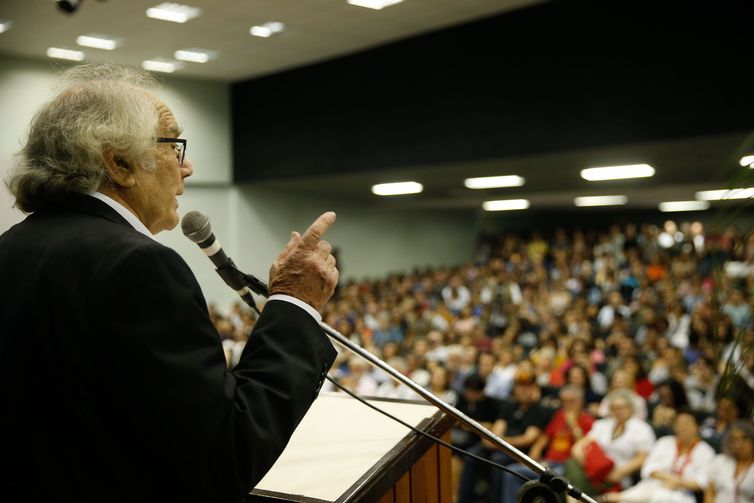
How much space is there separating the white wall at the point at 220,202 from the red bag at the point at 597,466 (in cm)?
548

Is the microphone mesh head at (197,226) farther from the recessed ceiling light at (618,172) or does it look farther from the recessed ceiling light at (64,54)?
the recessed ceiling light at (64,54)

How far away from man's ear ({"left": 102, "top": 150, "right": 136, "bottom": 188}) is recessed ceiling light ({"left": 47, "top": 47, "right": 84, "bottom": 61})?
26.2 ft

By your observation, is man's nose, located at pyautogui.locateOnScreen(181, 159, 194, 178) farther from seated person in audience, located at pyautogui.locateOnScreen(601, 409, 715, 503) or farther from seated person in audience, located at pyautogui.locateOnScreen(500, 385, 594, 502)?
seated person in audience, located at pyautogui.locateOnScreen(500, 385, 594, 502)

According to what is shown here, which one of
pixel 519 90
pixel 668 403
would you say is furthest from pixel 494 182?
pixel 668 403

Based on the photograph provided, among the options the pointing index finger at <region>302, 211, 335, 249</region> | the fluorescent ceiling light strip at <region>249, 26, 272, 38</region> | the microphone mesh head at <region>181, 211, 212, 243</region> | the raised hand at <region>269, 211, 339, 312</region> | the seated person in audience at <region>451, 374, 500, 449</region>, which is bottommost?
the seated person in audience at <region>451, 374, 500, 449</region>

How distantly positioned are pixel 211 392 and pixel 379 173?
7762 mm

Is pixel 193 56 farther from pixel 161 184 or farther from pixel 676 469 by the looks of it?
pixel 161 184

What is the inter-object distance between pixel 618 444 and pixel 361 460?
328 cm

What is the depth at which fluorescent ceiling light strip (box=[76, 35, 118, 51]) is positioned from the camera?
24.7 ft

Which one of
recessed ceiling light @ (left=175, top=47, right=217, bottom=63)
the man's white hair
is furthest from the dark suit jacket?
recessed ceiling light @ (left=175, top=47, right=217, bottom=63)

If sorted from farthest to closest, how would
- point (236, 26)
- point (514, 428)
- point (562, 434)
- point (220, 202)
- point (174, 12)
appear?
point (220, 202) → point (236, 26) → point (174, 12) → point (514, 428) → point (562, 434)

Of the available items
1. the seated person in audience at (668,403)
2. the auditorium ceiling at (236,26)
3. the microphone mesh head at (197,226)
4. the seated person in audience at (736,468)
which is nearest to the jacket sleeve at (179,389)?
the microphone mesh head at (197,226)

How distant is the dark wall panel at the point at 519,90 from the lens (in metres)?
5.77

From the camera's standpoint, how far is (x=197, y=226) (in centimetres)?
118
